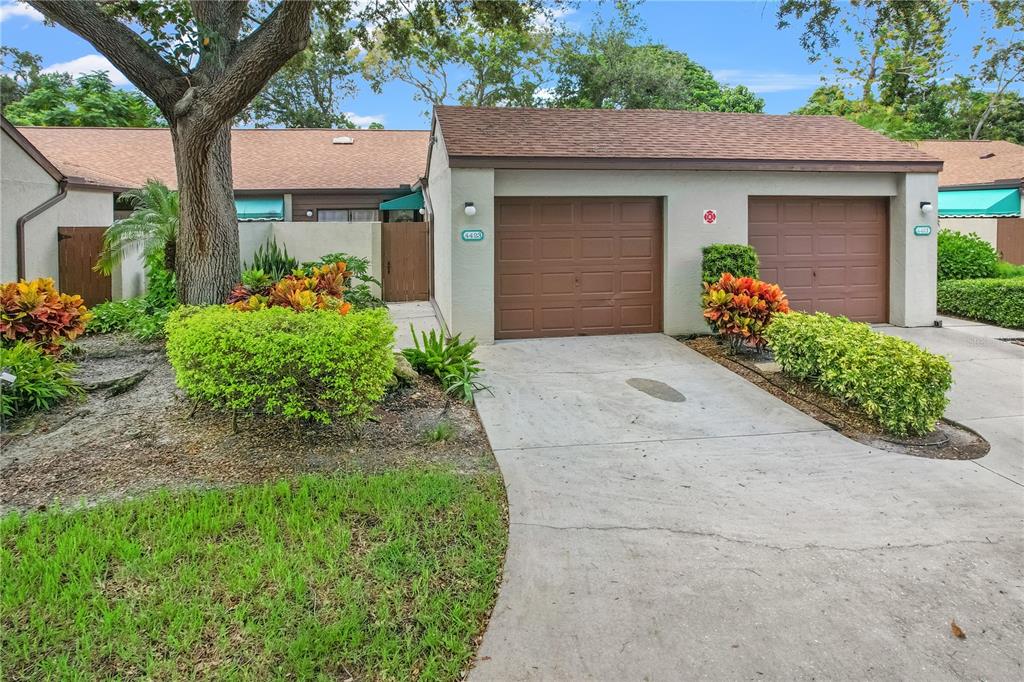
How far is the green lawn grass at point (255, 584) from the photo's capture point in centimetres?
321

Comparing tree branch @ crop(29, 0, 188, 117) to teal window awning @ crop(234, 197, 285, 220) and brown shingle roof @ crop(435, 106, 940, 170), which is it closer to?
brown shingle roof @ crop(435, 106, 940, 170)

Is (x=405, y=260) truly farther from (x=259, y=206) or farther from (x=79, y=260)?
(x=79, y=260)

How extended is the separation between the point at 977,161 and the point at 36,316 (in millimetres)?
23129

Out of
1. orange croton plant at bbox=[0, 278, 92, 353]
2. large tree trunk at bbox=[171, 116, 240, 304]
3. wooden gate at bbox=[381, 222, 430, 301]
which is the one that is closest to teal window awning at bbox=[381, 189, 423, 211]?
wooden gate at bbox=[381, 222, 430, 301]

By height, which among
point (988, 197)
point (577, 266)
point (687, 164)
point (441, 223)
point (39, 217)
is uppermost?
point (988, 197)

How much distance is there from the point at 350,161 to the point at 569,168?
1082 centimetres

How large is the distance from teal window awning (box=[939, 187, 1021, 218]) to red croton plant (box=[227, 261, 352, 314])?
52.6ft

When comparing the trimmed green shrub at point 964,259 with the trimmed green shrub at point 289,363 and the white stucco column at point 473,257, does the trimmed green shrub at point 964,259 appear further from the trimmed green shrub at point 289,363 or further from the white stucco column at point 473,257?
the trimmed green shrub at point 289,363

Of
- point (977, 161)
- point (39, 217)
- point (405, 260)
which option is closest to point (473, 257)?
point (405, 260)

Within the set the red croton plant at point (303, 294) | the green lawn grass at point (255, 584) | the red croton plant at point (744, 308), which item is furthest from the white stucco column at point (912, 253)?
the green lawn grass at point (255, 584)

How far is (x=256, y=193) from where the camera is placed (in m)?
17.9

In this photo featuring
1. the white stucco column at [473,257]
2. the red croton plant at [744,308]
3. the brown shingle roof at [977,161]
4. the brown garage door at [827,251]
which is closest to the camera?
the red croton plant at [744,308]

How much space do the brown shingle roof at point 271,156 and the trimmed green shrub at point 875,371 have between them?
1249 cm

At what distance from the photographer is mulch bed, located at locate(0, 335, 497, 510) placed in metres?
5.17
